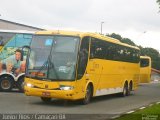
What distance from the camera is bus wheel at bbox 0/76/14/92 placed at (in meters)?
29.6

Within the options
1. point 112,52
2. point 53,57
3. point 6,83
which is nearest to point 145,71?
point 6,83

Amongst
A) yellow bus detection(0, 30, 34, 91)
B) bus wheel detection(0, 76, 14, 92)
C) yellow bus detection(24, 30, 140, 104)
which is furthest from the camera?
bus wheel detection(0, 76, 14, 92)

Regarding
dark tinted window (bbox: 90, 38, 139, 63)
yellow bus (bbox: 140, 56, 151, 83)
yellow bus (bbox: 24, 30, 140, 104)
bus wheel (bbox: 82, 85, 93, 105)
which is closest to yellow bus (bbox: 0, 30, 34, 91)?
dark tinted window (bbox: 90, 38, 139, 63)

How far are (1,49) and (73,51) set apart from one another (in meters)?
8.69

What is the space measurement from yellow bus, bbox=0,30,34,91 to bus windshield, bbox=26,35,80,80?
23.8 ft

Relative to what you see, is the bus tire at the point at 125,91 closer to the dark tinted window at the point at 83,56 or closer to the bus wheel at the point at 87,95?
the bus wheel at the point at 87,95

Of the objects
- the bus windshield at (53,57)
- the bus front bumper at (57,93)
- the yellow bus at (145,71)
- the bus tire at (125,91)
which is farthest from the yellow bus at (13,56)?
the yellow bus at (145,71)

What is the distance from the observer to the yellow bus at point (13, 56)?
29.4 m

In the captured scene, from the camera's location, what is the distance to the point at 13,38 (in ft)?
96.7

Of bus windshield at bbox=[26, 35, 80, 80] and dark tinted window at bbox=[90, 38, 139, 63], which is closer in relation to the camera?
bus windshield at bbox=[26, 35, 80, 80]

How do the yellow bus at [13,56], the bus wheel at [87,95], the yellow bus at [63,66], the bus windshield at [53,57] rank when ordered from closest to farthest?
the yellow bus at [63,66]
the bus windshield at [53,57]
the bus wheel at [87,95]
the yellow bus at [13,56]

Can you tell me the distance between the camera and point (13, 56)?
96.7 ft

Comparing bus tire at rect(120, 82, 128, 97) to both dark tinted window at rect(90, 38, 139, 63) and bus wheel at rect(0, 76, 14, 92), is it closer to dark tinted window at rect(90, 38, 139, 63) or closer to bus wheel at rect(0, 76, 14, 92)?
dark tinted window at rect(90, 38, 139, 63)

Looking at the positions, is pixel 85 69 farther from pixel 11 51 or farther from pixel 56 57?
pixel 11 51
